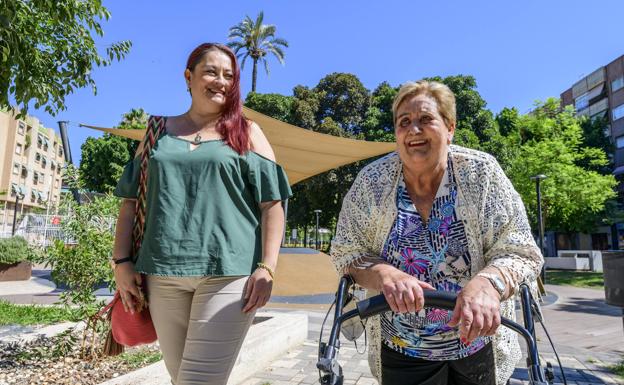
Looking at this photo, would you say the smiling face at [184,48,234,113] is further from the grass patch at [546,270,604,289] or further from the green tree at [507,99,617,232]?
the green tree at [507,99,617,232]

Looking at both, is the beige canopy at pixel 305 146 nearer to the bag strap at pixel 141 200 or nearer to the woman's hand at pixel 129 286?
the bag strap at pixel 141 200

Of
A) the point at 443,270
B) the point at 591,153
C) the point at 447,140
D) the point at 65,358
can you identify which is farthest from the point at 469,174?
the point at 591,153

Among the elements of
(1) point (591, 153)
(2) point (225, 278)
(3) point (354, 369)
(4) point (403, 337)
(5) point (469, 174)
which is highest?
(1) point (591, 153)

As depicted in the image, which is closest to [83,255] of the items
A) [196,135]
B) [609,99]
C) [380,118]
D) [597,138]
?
[196,135]

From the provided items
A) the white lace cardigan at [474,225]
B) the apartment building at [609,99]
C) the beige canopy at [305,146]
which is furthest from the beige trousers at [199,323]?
the apartment building at [609,99]

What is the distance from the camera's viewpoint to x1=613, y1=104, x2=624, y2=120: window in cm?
3528

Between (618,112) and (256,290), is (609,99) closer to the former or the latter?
(618,112)

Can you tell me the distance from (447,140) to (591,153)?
998 inches

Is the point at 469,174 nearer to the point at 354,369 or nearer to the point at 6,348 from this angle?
the point at 354,369

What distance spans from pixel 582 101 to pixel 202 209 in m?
47.5

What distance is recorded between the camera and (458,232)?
149 centimetres

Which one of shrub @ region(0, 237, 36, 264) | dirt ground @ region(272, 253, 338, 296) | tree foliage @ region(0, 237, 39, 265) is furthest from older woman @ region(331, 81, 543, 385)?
shrub @ region(0, 237, 36, 264)

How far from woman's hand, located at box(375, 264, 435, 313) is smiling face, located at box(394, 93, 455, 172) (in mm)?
413

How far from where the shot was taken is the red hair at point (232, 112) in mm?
1890
